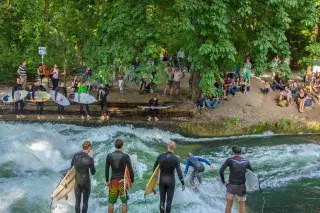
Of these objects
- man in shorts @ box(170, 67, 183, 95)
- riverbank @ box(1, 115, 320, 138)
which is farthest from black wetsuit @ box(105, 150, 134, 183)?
man in shorts @ box(170, 67, 183, 95)

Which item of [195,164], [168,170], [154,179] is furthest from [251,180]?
[195,164]

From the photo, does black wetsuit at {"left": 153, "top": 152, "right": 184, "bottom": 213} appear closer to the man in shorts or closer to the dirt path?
the dirt path

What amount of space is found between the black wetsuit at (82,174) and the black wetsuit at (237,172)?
2656 mm

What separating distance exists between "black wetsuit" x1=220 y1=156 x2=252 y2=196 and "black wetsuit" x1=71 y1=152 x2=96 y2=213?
266 centimetres

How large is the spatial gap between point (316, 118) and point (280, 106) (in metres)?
1.75

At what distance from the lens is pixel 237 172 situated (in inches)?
342

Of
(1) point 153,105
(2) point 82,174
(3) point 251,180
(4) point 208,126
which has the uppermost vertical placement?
(1) point 153,105

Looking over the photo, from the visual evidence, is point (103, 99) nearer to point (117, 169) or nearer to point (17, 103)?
point (17, 103)

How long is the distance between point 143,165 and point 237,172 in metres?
4.90

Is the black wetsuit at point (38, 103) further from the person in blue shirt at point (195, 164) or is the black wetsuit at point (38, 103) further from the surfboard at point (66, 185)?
the surfboard at point (66, 185)

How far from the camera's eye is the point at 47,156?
45.0 ft

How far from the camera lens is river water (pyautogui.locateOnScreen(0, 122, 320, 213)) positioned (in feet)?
34.7

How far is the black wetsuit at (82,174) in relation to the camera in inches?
331

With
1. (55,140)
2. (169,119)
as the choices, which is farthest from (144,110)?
(55,140)
